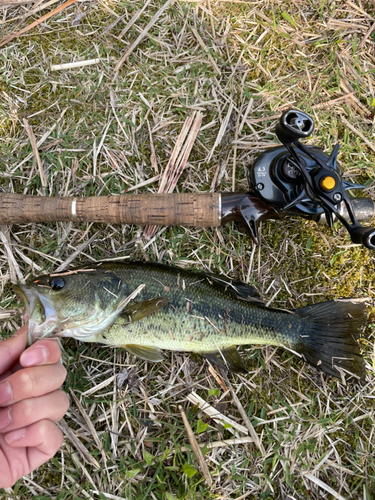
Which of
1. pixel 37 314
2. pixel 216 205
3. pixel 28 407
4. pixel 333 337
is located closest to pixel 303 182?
pixel 216 205

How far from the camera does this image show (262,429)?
3451 mm

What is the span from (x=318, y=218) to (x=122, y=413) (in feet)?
8.65

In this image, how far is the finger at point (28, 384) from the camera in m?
2.44

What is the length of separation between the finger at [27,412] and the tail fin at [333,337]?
2185mm

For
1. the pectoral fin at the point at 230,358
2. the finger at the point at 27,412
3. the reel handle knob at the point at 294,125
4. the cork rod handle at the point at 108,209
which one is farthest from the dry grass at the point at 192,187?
the reel handle knob at the point at 294,125

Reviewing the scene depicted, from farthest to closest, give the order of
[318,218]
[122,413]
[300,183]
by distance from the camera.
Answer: [122,413]
[318,218]
[300,183]

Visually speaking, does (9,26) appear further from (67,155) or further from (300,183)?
(300,183)

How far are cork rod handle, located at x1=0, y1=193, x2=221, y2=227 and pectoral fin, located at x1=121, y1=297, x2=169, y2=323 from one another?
0.77 metres

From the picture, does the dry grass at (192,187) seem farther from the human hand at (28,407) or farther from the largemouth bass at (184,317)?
the human hand at (28,407)

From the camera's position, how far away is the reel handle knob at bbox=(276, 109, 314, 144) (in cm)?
246

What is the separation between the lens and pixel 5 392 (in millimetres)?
2426

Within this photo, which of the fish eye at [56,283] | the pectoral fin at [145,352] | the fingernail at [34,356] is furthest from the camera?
the pectoral fin at [145,352]

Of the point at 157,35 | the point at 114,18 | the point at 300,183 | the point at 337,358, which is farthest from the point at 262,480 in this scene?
the point at 114,18

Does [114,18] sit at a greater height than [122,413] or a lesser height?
greater
